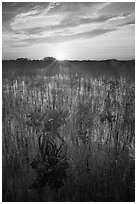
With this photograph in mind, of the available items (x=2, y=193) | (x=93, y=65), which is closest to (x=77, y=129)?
(x=2, y=193)

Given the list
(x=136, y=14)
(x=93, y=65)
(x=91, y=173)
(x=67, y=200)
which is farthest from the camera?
(x=93, y=65)

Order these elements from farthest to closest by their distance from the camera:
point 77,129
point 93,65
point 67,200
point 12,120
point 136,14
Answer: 1. point 93,65
2. point 12,120
3. point 77,129
4. point 136,14
5. point 67,200

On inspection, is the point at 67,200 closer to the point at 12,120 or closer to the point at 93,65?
the point at 12,120

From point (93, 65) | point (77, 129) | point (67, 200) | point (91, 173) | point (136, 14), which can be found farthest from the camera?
point (93, 65)

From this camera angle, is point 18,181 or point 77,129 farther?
point 77,129

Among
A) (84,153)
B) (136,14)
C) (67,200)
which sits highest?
(136,14)

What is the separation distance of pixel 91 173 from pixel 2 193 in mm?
650

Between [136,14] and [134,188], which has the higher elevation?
[136,14]

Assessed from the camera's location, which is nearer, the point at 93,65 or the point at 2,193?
the point at 2,193

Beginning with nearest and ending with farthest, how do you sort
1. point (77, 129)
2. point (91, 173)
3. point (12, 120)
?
point (91, 173) < point (77, 129) < point (12, 120)

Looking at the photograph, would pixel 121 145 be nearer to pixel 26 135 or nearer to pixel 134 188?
pixel 134 188

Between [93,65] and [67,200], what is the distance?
11655mm

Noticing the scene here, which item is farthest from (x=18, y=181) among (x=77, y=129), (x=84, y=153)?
(x=77, y=129)

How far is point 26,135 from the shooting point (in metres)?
2.15
